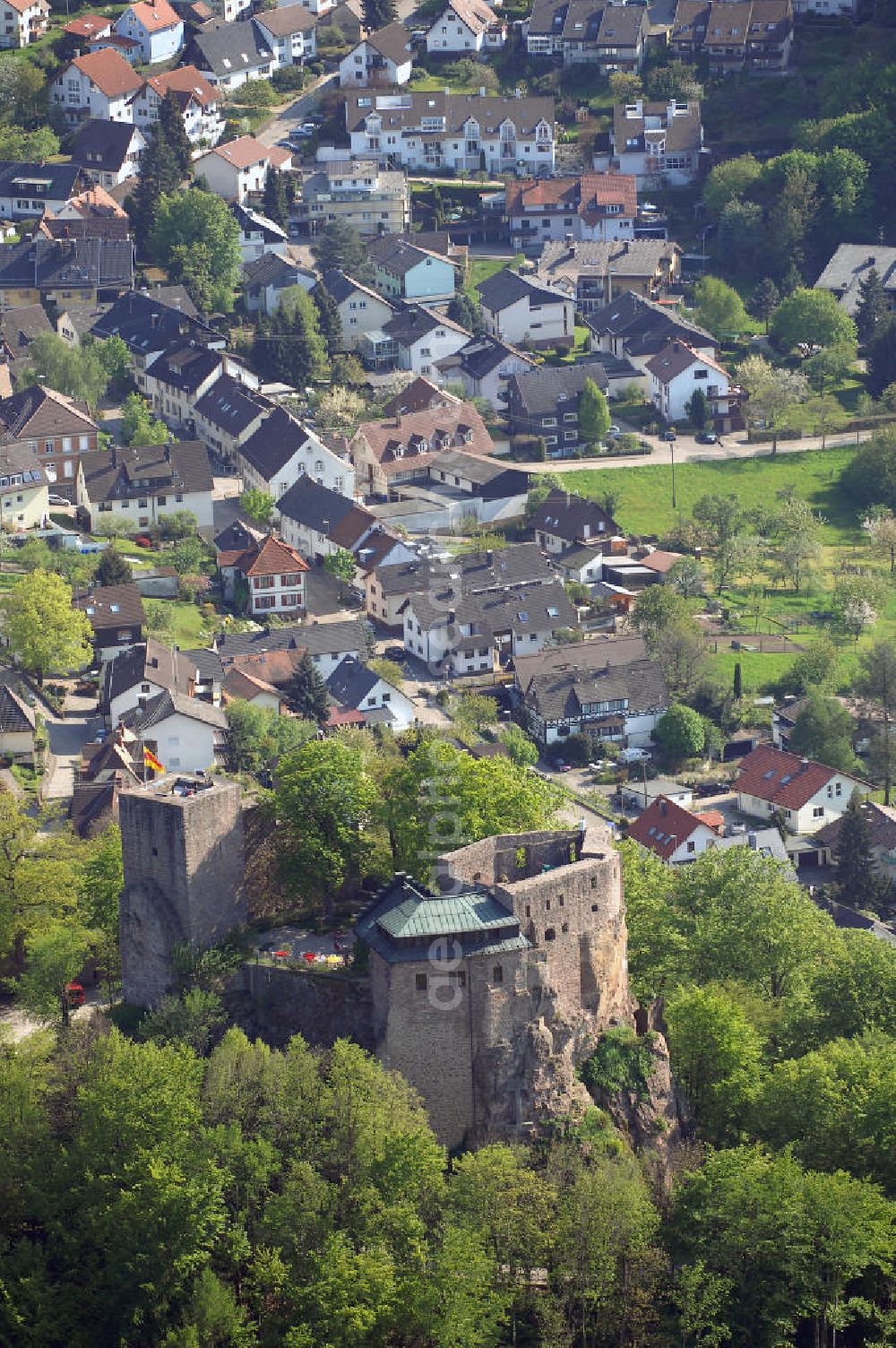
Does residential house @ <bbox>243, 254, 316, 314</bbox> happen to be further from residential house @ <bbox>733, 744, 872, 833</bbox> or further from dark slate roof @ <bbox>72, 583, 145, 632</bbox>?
residential house @ <bbox>733, 744, 872, 833</bbox>

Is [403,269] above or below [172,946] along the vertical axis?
below

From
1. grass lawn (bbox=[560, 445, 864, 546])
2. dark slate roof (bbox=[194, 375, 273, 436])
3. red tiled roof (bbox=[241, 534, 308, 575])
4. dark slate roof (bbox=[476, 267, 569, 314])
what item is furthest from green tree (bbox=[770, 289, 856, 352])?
red tiled roof (bbox=[241, 534, 308, 575])

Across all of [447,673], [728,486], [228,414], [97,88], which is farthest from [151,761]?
[97,88]

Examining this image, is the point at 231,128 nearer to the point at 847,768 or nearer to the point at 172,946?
the point at 847,768

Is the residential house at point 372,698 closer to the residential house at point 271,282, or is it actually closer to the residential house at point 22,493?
the residential house at point 22,493

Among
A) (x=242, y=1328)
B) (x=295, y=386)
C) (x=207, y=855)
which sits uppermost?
(x=207, y=855)

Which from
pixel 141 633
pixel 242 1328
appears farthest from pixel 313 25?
pixel 242 1328
